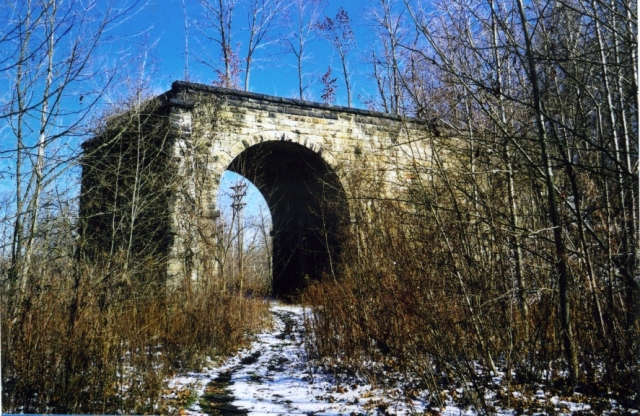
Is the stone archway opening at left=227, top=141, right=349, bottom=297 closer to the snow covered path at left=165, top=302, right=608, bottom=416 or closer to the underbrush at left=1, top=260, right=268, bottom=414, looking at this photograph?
the snow covered path at left=165, top=302, right=608, bottom=416

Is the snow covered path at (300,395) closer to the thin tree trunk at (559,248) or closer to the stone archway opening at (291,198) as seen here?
the thin tree trunk at (559,248)

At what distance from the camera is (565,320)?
129 inches

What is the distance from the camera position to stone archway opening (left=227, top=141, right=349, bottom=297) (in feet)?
30.0

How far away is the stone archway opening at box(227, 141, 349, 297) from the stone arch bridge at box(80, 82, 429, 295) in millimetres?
23

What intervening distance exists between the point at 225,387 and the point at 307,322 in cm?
177

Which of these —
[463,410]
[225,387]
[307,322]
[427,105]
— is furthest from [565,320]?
[307,322]

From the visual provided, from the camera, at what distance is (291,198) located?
377 inches

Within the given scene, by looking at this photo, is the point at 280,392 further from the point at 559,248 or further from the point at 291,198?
the point at 291,198

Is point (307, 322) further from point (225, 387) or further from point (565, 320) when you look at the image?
point (565, 320)

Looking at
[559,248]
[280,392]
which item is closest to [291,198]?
[280,392]

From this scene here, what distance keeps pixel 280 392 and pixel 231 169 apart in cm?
616

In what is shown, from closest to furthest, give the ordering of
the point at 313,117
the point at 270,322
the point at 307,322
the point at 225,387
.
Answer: the point at 225,387, the point at 307,322, the point at 270,322, the point at 313,117

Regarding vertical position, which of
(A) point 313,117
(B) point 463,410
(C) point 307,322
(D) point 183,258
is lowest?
(B) point 463,410

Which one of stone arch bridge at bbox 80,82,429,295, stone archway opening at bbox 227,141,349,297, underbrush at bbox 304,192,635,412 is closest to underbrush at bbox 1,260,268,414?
underbrush at bbox 304,192,635,412
